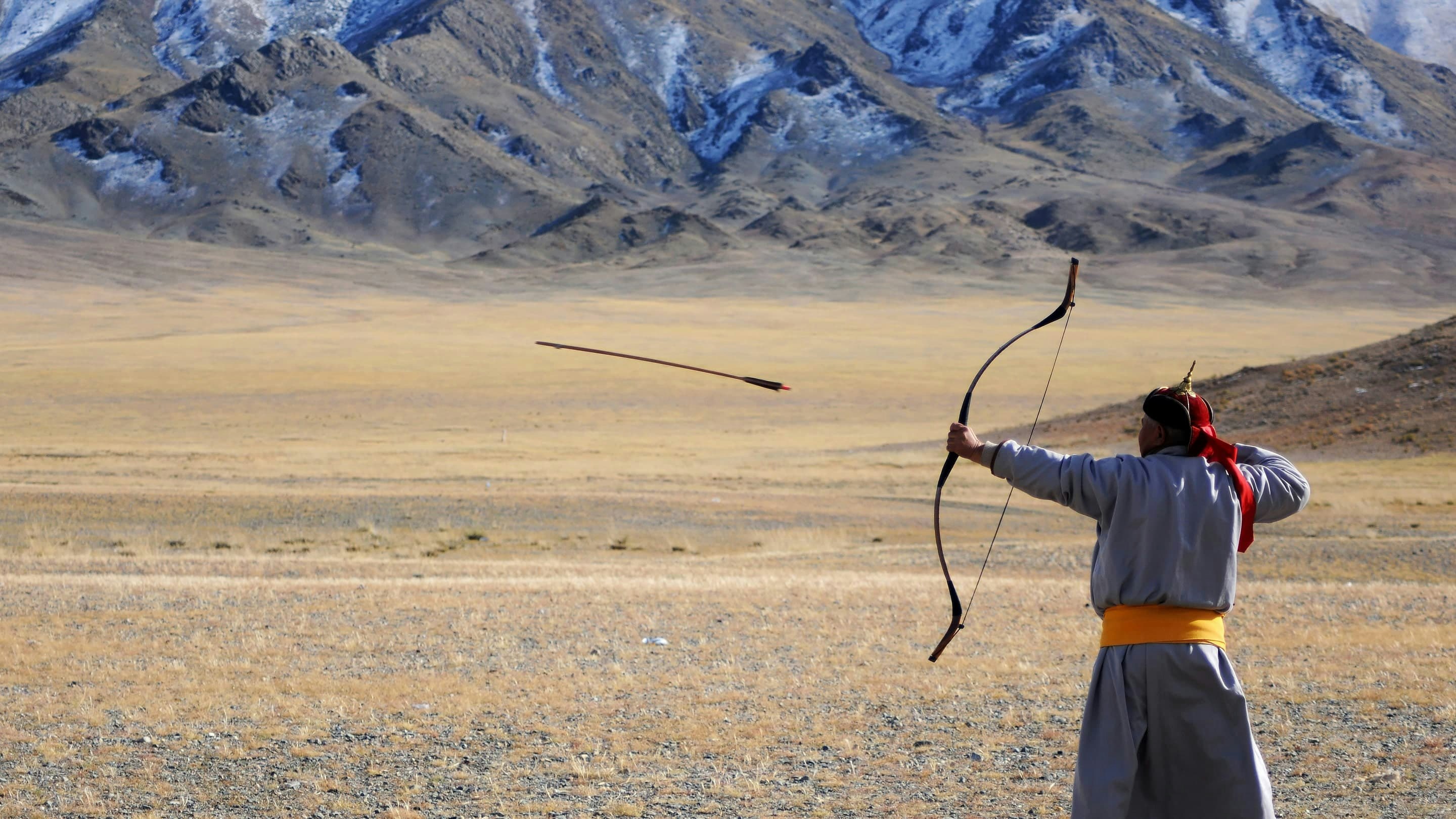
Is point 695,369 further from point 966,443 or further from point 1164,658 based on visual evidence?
point 1164,658

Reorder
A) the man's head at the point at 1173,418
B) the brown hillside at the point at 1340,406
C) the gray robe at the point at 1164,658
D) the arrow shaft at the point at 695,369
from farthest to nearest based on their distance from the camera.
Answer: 1. the brown hillside at the point at 1340,406
2. the arrow shaft at the point at 695,369
3. the man's head at the point at 1173,418
4. the gray robe at the point at 1164,658

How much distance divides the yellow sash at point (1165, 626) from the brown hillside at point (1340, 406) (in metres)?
29.3

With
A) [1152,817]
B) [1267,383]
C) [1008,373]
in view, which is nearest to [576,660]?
[1152,817]

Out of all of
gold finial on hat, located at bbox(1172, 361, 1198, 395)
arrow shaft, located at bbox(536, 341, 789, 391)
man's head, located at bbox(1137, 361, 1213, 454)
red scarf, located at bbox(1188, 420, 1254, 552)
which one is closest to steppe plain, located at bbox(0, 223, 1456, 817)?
arrow shaft, located at bbox(536, 341, 789, 391)

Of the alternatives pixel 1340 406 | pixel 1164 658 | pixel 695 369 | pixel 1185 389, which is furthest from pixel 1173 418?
pixel 1340 406

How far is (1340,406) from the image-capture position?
37.5m

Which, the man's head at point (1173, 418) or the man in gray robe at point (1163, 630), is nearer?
the man in gray robe at point (1163, 630)

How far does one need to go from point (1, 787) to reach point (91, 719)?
135 cm

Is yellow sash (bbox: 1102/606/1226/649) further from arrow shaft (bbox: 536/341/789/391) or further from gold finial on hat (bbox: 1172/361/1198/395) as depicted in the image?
arrow shaft (bbox: 536/341/789/391)

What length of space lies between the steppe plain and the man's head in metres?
2.61

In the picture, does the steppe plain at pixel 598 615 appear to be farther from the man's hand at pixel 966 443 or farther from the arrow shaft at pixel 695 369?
the man's hand at pixel 966 443

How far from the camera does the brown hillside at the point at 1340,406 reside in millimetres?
34438

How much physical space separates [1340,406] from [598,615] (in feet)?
99.1

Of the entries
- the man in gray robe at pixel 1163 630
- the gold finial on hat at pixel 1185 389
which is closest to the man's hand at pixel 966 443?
the man in gray robe at pixel 1163 630
